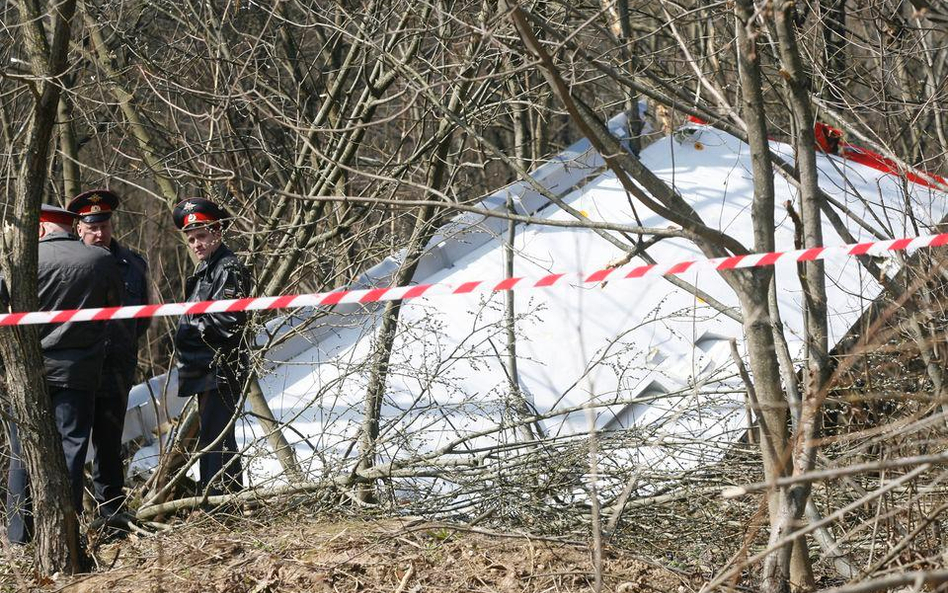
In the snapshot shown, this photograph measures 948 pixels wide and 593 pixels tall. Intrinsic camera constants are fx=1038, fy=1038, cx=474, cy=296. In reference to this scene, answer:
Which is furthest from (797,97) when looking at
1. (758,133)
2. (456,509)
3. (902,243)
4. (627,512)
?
(456,509)

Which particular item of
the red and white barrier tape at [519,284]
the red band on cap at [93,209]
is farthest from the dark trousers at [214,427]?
the red band on cap at [93,209]

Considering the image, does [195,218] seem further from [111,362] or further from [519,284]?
[519,284]

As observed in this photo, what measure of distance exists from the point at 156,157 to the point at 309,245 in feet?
5.48

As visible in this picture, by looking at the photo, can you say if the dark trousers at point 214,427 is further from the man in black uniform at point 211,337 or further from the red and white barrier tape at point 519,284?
the red and white barrier tape at point 519,284

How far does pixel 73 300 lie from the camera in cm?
541

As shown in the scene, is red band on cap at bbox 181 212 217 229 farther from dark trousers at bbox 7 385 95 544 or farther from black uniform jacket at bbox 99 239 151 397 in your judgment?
dark trousers at bbox 7 385 95 544

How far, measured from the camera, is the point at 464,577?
3719mm

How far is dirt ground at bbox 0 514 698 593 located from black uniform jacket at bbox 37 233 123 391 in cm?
119

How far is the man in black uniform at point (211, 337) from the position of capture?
557 cm

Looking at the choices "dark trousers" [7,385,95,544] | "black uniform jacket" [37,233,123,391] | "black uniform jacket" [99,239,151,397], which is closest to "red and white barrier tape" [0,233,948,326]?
"black uniform jacket" [37,233,123,391]

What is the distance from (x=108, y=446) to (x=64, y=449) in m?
0.84

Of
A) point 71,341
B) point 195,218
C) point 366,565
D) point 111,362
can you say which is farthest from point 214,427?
point 366,565

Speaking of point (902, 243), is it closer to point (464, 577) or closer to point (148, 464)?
point (464, 577)

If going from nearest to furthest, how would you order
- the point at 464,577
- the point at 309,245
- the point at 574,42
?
the point at 574,42, the point at 464,577, the point at 309,245
